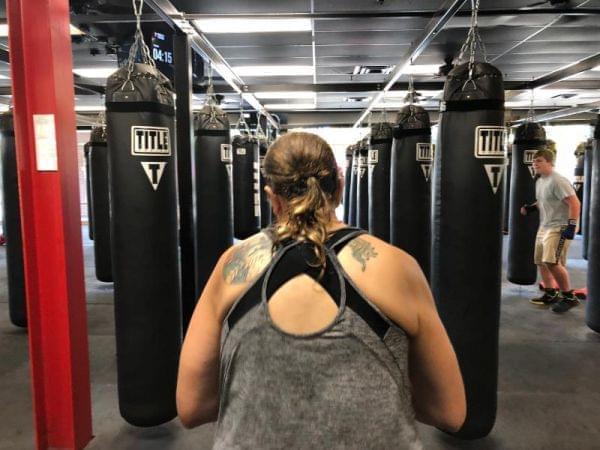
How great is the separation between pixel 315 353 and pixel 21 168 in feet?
5.87

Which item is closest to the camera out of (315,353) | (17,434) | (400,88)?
(315,353)

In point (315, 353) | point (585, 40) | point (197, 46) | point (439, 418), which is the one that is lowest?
point (439, 418)

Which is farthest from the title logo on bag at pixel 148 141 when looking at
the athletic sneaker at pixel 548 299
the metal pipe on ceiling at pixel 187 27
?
the athletic sneaker at pixel 548 299

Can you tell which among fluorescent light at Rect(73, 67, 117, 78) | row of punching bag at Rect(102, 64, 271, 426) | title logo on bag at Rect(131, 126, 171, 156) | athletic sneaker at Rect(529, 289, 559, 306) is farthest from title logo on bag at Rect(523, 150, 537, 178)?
fluorescent light at Rect(73, 67, 117, 78)

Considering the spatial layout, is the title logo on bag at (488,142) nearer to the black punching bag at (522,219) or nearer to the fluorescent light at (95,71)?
the black punching bag at (522,219)

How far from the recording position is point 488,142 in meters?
2.06

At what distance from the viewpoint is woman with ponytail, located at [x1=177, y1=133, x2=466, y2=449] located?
89cm

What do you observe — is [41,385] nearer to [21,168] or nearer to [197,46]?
[21,168]

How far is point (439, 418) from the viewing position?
107 cm

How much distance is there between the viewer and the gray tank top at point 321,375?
35.1 inches

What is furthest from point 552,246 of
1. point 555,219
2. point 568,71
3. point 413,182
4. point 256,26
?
→ point 256,26

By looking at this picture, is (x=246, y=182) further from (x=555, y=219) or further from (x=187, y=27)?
(x=187, y=27)

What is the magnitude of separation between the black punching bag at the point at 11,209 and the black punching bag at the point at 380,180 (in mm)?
3002

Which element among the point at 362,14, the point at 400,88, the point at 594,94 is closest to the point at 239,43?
the point at 400,88
